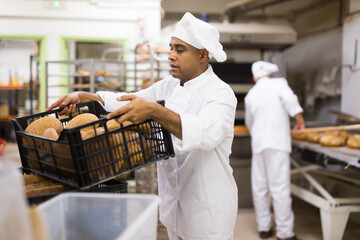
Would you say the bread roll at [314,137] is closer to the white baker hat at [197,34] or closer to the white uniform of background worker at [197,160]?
the white uniform of background worker at [197,160]

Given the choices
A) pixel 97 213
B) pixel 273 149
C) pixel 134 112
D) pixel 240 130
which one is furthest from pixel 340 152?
pixel 97 213

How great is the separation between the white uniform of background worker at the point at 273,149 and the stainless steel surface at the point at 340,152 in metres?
0.20

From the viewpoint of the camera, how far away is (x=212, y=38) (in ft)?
5.19

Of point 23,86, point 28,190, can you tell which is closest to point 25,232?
point 28,190

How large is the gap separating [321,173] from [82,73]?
2.90 metres

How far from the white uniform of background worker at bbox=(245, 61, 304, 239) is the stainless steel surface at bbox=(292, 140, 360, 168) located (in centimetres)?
20

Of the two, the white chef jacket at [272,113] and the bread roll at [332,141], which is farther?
the white chef jacket at [272,113]

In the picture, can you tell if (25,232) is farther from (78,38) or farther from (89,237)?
(78,38)

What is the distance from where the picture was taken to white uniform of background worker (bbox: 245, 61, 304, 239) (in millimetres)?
3768

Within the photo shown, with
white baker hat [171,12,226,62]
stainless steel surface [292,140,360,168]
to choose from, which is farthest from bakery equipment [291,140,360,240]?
white baker hat [171,12,226,62]

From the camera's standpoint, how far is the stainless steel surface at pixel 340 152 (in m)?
3.01

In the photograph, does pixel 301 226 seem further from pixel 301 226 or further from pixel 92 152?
pixel 92 152

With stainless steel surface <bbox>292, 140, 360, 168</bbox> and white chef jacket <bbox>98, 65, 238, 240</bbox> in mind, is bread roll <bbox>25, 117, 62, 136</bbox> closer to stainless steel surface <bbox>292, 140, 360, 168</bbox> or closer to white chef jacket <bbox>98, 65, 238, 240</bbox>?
white chef jacket <bbox>98, 65, 238, 240</bbox>

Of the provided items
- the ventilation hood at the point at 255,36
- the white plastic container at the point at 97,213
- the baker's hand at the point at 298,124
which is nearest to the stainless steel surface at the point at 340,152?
the baker's hand at the point at 298,124
